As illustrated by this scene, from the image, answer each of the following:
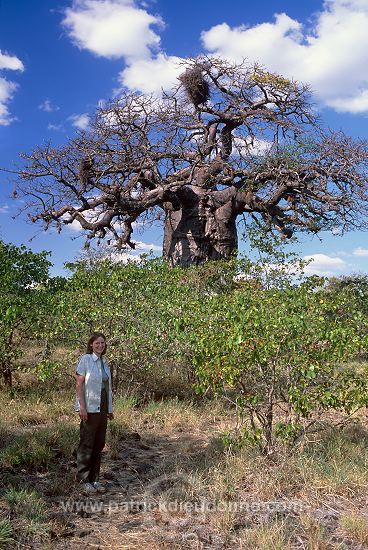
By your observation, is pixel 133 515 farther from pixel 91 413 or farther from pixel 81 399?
pixel 81 399

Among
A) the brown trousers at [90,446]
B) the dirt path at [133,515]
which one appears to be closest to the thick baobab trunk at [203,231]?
the dirt path at [133,515]

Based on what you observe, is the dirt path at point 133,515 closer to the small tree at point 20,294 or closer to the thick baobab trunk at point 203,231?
the small tree at point 20,294

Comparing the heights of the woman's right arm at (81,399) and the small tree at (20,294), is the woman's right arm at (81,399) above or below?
below

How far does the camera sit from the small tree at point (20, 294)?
9.44 metres

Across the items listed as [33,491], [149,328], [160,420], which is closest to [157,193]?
[149,328]

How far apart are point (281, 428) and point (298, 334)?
102cm

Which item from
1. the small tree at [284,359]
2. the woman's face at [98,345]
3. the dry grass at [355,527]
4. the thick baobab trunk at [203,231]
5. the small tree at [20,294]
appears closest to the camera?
the dry grass at [355,527]

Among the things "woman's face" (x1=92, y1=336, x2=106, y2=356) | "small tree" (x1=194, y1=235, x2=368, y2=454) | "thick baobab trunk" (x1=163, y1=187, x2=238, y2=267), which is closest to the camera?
"small tree" (x1=194, y1=235, x2=368, y2=454)

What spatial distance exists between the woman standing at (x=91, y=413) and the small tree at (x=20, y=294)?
9.57ft

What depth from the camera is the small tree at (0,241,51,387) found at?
31.0ft

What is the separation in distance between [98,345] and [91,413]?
75cm

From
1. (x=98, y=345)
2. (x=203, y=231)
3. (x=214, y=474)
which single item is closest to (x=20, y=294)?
(x=98, y=345)

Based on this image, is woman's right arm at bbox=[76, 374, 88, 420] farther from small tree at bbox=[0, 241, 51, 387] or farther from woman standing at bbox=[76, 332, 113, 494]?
small tree at bbox=[0, 241, 51, 387]

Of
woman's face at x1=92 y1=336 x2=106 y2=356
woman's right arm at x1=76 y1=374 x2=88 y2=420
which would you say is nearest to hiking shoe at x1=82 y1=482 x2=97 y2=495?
woman's right arm at x1=76 y1=374 x2=88 y2=420
